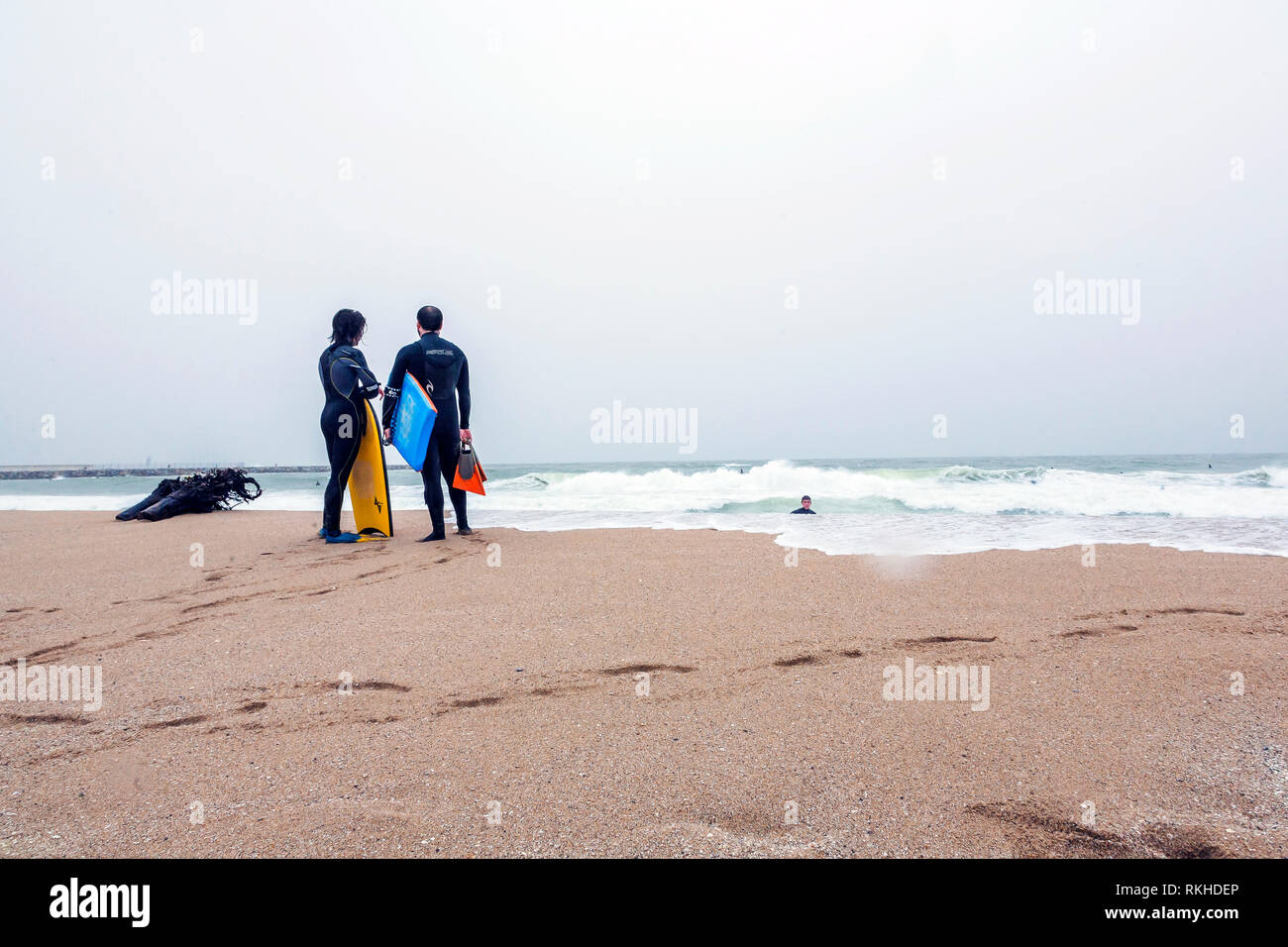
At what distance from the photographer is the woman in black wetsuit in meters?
6.16

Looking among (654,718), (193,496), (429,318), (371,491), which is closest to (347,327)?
(429,318)

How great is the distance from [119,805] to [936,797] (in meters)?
2.19

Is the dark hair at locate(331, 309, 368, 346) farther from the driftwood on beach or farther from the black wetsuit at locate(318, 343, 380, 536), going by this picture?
the driftwood on beach

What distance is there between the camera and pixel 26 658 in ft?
9.55

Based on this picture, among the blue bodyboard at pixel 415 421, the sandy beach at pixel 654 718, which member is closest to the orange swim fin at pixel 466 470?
the blue bodyboard at pixel 415 421

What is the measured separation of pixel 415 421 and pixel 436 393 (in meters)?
0.35

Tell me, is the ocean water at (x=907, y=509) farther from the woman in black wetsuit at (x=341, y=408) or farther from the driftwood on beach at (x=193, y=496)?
the woman in black wetsuit at (x=341, y=408)

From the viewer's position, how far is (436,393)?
6355 millimetres

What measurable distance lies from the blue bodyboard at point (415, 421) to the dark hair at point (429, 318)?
583 millimetres

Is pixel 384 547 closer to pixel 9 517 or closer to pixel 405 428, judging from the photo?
pixel 405 428

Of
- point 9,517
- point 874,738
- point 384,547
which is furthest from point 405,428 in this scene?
point 9,517

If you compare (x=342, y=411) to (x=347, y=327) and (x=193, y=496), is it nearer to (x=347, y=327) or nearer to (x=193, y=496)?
(x=347, y=327)

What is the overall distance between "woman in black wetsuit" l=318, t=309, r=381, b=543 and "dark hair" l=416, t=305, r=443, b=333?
671mm

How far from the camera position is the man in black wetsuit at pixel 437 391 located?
634 cm
